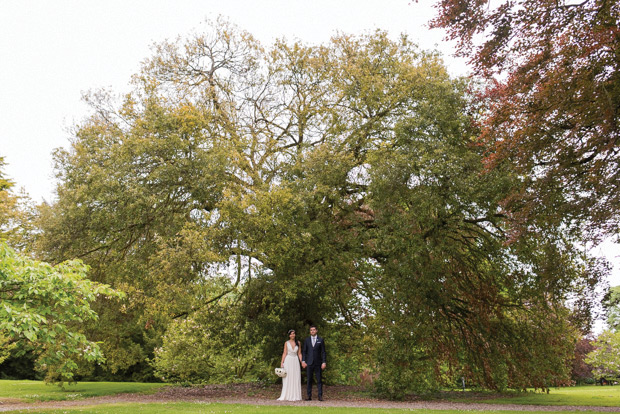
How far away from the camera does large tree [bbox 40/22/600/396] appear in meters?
13.8

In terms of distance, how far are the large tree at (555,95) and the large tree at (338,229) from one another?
1561mm

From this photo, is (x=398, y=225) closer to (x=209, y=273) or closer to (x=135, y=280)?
(x=209, y=273)

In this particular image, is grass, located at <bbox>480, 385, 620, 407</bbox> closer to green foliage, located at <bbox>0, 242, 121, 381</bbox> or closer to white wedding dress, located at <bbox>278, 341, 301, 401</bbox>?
white wedding dress, located at <bbox>278, 341, 301, 401</bbox>

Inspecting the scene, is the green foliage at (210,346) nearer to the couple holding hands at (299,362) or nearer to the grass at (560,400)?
the couple holding hands at (299,362)

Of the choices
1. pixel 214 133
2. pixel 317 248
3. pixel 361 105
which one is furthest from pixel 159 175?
pixel 361 105

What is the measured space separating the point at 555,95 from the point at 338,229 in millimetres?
7933

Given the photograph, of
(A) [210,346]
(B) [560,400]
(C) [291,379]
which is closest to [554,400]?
(B) [560,400]

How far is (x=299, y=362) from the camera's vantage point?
14.4m

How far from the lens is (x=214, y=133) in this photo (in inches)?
657

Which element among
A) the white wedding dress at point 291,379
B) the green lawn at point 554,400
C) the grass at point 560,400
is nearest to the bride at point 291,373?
the white wedding dress at point 291,379

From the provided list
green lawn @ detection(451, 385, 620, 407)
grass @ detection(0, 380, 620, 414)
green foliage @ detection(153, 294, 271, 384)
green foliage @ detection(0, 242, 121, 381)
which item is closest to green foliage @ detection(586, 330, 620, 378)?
green lawn @ detection(451, 385, 620, 407)

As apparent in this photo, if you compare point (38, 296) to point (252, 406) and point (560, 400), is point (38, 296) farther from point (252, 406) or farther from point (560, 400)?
point (560, 400)

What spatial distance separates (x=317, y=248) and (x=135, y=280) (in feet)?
20.1

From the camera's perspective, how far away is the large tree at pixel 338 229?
13797 mm
